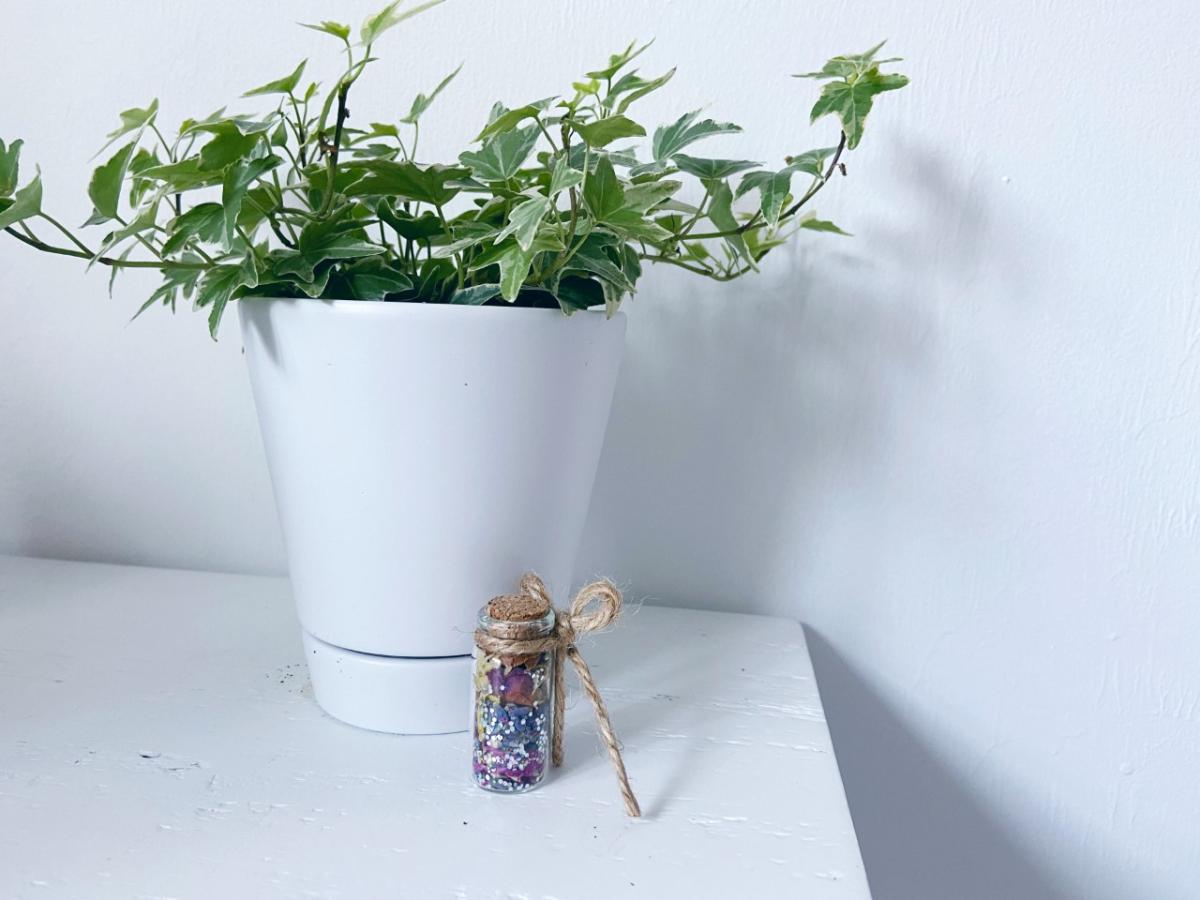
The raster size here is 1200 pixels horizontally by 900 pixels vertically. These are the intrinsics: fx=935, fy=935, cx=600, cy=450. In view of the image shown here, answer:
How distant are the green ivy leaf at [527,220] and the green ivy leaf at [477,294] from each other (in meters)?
0.06

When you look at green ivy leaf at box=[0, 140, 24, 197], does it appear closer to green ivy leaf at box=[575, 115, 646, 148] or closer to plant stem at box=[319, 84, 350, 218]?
plant stem at box=[319, 84, 350, 218]

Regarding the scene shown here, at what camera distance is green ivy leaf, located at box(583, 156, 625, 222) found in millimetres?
471

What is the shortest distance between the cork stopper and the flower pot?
3 cm

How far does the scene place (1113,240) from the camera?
0.73 metres

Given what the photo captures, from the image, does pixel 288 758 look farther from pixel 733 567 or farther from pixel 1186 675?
pixel 1186 675

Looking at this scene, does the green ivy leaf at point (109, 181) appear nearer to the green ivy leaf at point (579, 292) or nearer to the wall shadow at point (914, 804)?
the green ivy leaf at point (579, 292)

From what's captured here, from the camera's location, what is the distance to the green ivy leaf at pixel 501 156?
51 centimetres

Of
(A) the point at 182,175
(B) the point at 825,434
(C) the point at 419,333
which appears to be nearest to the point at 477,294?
(C) the point at 419,333

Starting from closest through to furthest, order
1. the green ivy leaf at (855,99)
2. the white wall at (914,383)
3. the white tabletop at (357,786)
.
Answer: the white tabletop at (357,786) < the green ivy leaf at (855,99) < the white wall at (914,383)

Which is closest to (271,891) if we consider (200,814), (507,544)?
(200,814)

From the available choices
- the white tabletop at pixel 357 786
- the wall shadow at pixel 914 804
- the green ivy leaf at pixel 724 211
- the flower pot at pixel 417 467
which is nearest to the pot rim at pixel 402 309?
the flower pot at pixel 417 467

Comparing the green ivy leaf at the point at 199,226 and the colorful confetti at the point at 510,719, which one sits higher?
the green ivy leaf at the point at 199,226

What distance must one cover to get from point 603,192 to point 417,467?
6.9 inches

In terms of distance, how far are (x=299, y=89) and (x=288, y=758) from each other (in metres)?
0.54
